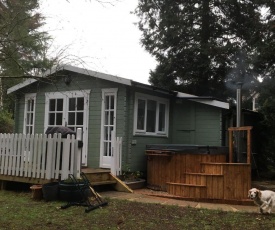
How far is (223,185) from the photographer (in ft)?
25.5

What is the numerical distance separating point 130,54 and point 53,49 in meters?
2.59

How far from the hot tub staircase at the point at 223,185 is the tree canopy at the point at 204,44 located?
10.4m

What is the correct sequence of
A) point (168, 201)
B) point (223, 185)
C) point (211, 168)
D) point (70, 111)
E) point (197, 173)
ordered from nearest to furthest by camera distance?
point (168, 201) → point (223, 185) → point (211, 168) → point (197, 173) → point (70, 111)

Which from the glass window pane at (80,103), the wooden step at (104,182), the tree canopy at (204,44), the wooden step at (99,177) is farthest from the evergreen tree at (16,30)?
the tree canopy at (204,44)

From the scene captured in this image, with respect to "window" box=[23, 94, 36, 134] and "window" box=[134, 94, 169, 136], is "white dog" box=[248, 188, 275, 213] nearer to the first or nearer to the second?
"window" box=[134, 94, 169, 136]

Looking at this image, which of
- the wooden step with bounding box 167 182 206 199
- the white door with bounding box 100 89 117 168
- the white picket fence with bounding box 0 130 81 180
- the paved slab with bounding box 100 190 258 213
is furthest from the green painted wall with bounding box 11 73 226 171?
the white picket fence with bounding box 0 130 81 180

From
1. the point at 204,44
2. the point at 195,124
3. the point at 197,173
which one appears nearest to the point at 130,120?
the point at 195,124

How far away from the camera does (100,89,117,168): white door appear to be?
33.3 ft

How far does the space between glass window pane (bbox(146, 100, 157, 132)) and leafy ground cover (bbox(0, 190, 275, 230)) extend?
405 cm

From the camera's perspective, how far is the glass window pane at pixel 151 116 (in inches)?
422

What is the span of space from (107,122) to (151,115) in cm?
148

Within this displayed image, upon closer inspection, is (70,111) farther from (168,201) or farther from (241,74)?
(241,74)

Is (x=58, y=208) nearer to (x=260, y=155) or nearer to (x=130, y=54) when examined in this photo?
(x=130, y=54)

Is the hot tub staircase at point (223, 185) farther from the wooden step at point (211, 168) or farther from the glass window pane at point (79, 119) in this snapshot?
→ the glass window pane at point (79, 119)
